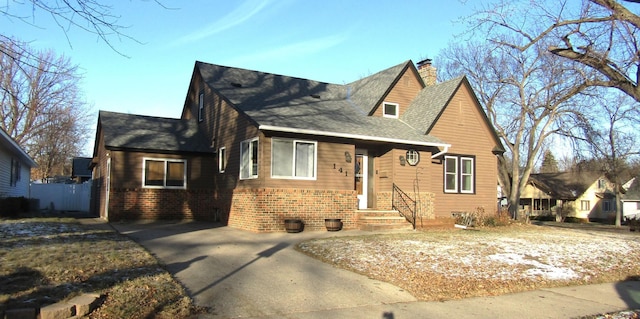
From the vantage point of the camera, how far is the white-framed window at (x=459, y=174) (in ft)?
66.5

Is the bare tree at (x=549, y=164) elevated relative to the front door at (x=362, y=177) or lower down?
elevated

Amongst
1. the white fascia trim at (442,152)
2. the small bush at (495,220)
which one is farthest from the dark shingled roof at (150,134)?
the small bush at (495,220)

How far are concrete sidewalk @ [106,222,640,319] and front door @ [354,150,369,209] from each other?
7.58m

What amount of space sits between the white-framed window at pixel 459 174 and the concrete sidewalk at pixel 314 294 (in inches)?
414

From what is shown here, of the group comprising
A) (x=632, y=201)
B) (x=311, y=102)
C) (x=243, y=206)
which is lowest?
(x=632, y=201)

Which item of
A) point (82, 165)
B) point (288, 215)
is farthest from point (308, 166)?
point (82, 165)

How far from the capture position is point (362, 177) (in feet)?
60.5

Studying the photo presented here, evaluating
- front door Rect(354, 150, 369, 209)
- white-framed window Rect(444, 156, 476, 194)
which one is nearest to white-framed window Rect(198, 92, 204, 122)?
front door Rect(354, 150, 369, 209)

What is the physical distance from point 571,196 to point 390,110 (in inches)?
1674

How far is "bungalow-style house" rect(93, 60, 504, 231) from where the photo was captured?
15.8 meters

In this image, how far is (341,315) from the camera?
655cm

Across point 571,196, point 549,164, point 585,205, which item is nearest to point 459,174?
point 571,196

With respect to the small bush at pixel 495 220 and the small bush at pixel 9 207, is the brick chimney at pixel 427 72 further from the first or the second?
the small bush at pixel 9 207

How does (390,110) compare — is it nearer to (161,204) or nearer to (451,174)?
(451,174)
